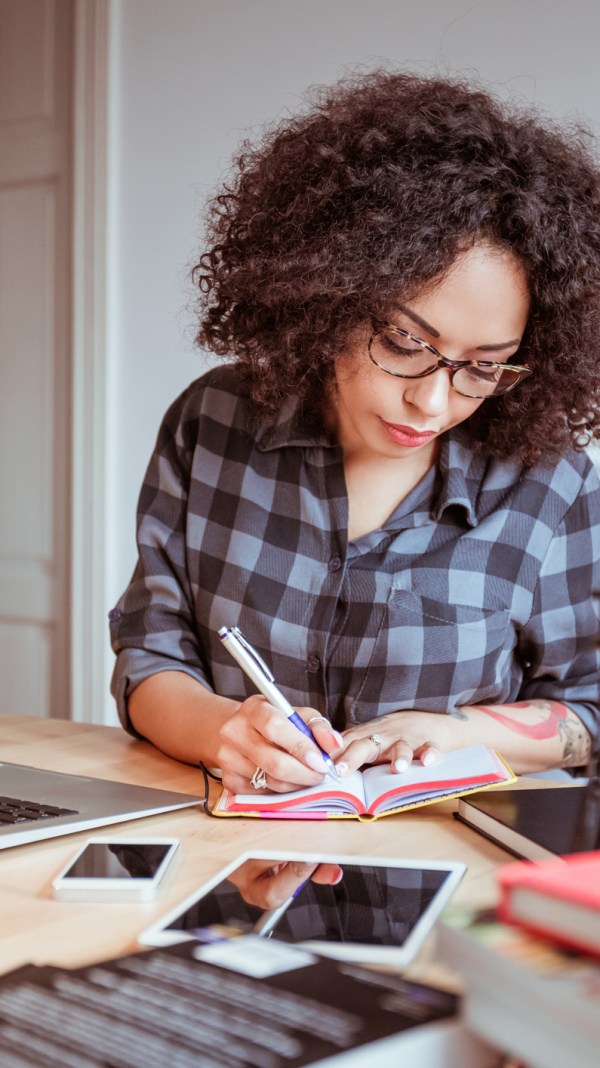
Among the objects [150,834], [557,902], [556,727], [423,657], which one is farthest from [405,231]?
[557,902]

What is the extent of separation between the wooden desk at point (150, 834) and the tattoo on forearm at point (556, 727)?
0.88 feet

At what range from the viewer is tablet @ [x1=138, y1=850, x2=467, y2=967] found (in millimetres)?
629

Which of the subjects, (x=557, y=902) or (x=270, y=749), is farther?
(x=270, y=749)

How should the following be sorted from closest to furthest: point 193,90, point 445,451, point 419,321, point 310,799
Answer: point 310,799 → point 419,321 → point 445,451 → point 193,90

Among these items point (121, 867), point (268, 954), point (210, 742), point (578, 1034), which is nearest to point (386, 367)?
point (210, 742)

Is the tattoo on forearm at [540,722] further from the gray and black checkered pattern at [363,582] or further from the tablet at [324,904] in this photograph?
the tablet at [324,904]

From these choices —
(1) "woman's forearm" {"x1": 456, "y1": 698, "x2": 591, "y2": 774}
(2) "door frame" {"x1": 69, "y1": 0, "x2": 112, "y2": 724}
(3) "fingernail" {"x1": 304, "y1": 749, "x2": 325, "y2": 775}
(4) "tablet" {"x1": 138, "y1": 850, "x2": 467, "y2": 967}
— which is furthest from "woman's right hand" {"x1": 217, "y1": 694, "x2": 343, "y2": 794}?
(2) "door frame" {"x1": 69, "y1": 0, "x2": 112, "y2": 724}

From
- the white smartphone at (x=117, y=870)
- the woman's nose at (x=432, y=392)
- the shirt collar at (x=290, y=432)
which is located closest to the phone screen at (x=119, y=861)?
the white smartphone at (x=117, y=870)

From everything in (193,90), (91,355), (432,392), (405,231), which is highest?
(193,90)

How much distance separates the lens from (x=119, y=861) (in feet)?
2.62

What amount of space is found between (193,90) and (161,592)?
201 cm

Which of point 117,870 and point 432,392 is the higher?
point 432,392

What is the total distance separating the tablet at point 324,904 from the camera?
0.63 metres

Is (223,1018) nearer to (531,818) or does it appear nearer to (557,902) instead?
(557,902)
